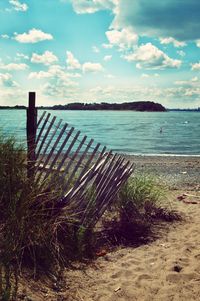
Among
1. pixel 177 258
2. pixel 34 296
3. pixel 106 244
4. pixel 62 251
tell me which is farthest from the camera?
pixel 106 244

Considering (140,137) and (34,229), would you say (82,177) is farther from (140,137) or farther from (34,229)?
(140,137)

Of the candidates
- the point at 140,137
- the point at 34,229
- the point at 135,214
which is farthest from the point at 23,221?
the point at 140,137

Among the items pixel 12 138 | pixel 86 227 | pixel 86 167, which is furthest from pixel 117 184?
pixel 12 138

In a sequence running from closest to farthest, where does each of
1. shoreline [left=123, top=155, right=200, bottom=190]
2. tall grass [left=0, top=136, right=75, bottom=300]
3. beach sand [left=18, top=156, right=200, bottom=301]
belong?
tall grass [left=0, top=136, right=75, bottom=300], beach sand [left=18, top=156, right=200, bottom=301], shoreline [left=123, top=155, right=200, bottom=190]

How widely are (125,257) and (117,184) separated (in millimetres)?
1246

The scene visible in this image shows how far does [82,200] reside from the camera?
5.51 meters

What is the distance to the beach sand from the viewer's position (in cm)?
412

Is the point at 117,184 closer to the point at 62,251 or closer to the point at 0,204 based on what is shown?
the point at 62,251

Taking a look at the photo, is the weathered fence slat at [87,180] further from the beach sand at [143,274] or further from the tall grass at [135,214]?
the beach sand at [143,274]

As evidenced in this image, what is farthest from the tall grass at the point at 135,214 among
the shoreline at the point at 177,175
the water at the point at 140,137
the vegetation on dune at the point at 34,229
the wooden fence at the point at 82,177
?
the shoreline at the point at 177,175

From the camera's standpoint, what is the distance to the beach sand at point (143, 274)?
162 inches

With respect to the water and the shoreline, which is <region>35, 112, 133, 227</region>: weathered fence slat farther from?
the shoreline

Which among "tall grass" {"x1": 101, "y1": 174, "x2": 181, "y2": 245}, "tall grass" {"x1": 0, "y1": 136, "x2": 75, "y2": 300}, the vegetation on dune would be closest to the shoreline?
"tall grass" {"x1": 101, "y1": 174, "x2": 181, "y2": 245}

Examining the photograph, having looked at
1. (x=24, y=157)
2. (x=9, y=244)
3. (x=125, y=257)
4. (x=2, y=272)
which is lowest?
(x=125, y=257)
